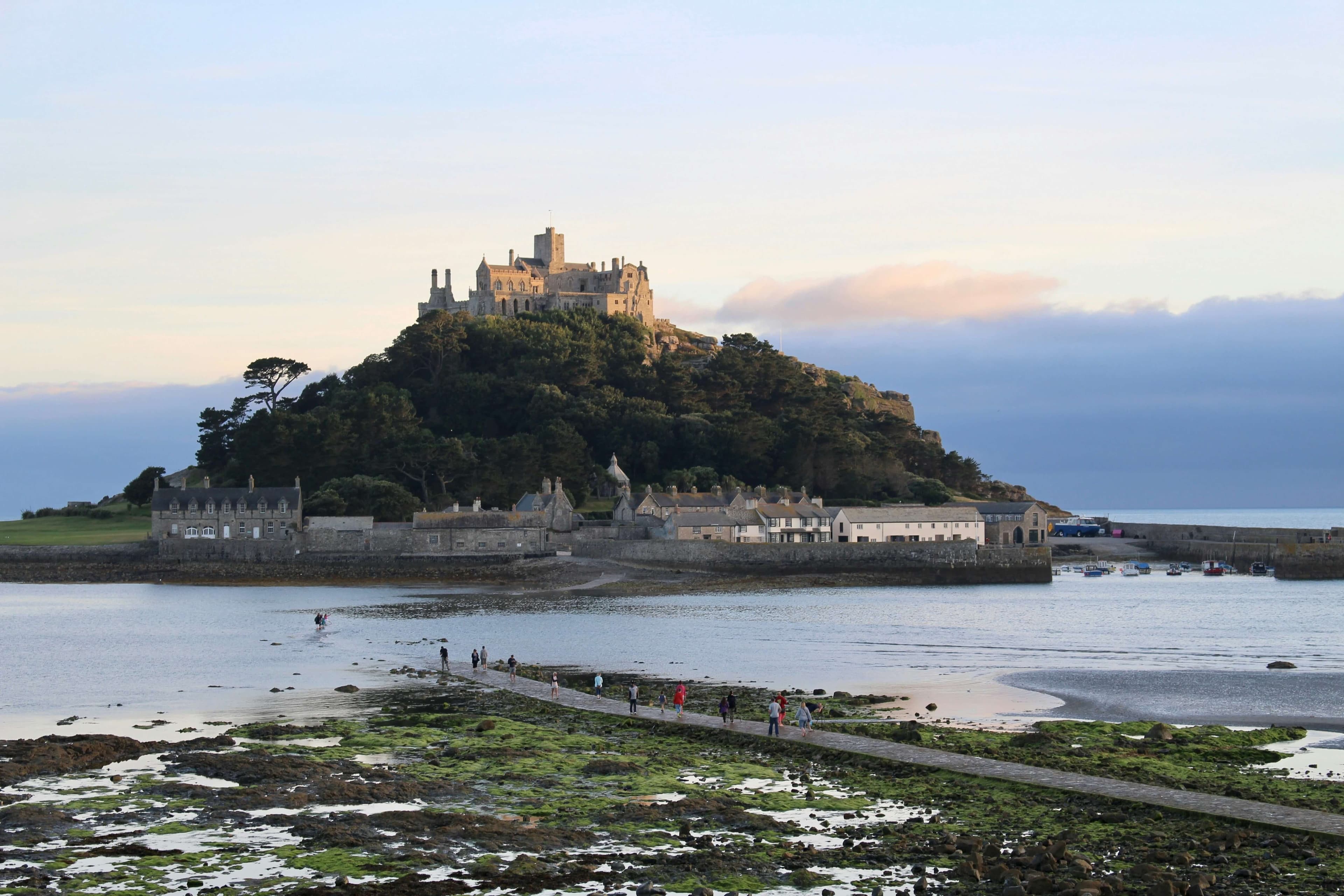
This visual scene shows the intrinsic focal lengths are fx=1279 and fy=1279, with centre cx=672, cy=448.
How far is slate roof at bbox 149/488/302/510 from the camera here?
6938 cm

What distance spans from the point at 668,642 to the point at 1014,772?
2025 centimetres

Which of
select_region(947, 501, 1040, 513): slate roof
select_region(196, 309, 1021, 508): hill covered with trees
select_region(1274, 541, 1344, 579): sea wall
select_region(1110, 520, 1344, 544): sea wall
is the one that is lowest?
select_region(1274, 541, 1344, 579): sea wall

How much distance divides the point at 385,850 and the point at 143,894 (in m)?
2.58

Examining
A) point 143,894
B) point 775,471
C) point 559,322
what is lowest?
point 143,894

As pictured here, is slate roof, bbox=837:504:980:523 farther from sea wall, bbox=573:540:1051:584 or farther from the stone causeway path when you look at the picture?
the stone causeway path

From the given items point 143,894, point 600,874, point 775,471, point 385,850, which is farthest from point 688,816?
point 775,471

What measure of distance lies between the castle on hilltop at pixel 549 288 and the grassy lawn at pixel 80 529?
30668mm

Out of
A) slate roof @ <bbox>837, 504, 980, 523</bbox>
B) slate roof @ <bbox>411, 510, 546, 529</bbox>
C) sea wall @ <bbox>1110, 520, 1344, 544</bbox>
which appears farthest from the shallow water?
slate roof @ <bbox>837, 504, 980, 523</bbox>

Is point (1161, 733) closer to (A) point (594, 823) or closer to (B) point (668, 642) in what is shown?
(A) point (594, 823)

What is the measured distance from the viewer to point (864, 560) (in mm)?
61312

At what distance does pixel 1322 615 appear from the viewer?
4488 cm

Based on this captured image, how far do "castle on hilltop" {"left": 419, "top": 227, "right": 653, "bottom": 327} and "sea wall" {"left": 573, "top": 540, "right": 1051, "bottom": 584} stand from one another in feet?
149

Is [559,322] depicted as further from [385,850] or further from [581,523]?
[385,850]

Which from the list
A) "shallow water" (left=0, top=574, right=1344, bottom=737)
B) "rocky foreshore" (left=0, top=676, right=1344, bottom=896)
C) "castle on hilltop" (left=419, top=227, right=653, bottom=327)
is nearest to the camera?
"rocky foreshore" (left=0, top=676, right=1344, bottom=896)
